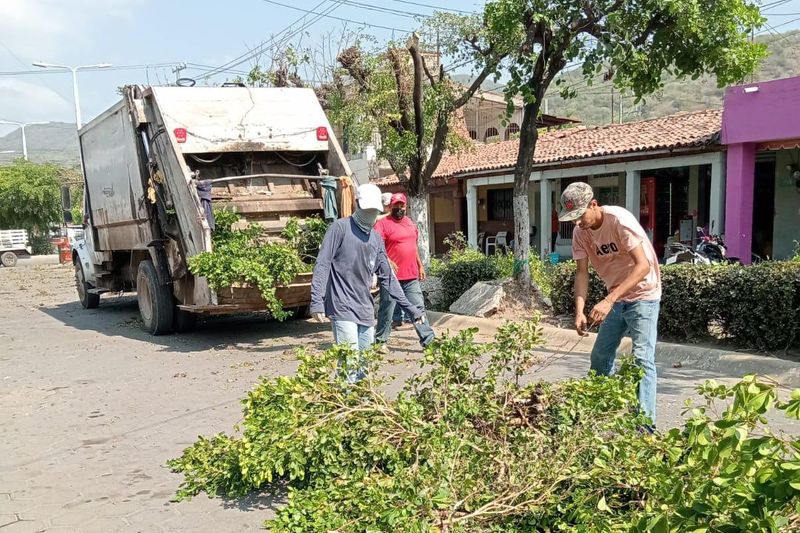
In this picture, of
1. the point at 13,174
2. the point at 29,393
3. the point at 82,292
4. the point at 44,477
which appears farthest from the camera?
the point at 13,174

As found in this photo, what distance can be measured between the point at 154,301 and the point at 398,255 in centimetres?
373

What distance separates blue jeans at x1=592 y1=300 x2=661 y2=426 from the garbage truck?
4.28m

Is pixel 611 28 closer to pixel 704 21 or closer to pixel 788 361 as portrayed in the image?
pixel 704 21

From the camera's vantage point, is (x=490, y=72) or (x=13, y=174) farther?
(x=13, y=174)

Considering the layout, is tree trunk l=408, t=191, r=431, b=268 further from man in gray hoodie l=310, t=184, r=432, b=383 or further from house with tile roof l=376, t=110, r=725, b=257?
man in gray hoodie l=310, t=184, r=432, b=383

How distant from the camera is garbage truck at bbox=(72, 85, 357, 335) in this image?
25.9 ft

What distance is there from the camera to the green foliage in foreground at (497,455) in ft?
6.05

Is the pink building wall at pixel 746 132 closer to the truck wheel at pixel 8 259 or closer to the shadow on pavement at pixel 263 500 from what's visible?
the shadow on pavement at pixel 263 500

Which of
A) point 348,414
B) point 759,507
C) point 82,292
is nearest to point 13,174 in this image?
point 82,292

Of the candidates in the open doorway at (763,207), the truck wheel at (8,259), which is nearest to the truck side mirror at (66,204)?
the open doorway at (763,207)

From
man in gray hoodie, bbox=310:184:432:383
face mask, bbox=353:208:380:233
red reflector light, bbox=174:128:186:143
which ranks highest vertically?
red reflector light, bbox=174:128:186:143

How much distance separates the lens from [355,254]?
16.6ft

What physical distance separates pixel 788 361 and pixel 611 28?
4.45m

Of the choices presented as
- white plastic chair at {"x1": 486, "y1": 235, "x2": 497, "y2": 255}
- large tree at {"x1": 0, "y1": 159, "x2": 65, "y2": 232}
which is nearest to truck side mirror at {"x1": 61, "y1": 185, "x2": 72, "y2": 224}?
white plastic chair at {"x1": 486, "y1": 235, "x2": 497, "y2": 255}
